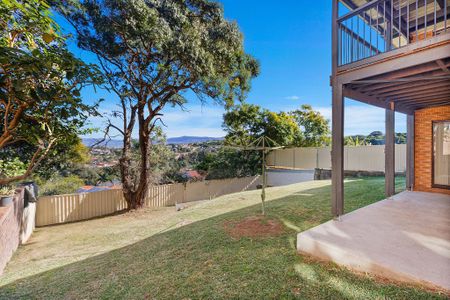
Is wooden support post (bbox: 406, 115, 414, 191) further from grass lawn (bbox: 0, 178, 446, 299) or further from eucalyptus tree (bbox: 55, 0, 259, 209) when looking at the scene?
eucalyptus tree (bbox: 55, 0, 259, 209)

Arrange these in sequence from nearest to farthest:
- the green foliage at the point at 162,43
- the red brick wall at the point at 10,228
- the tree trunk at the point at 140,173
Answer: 1. the red brick wall at the point at 10,228
2. the green foliage at the point at 162,43
3. the tree trunk at the point at 140,173

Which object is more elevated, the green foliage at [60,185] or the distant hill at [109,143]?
the distant hill at [109,143]

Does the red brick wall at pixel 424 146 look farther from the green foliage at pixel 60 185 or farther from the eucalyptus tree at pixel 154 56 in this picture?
the green foliage at pixel 60 185

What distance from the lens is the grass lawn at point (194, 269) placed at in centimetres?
262

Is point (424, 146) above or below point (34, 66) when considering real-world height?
below

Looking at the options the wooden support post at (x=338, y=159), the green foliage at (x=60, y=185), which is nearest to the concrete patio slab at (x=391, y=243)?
the wooden support post at (x=338, y=159)

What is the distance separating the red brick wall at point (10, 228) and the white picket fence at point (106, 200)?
243 centimetres

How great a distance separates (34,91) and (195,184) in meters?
11.9

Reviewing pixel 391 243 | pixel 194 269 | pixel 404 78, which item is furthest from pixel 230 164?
pixel 391 243

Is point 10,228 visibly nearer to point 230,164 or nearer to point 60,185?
point 60,185

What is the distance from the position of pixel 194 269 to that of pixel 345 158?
44.5 feet

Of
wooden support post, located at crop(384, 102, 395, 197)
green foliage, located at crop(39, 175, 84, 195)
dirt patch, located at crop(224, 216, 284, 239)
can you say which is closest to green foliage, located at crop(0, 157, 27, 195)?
green foliage, located at crop(39, 175, 84, 195)

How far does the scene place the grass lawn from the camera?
262 cm

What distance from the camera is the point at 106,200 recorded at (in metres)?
10.4
